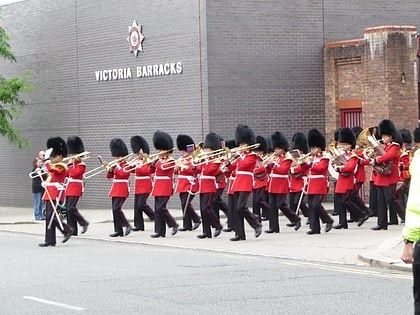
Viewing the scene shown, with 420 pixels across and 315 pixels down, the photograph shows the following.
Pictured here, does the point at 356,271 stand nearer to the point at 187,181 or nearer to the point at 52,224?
the point at 52,224

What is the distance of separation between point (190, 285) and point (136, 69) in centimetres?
1712

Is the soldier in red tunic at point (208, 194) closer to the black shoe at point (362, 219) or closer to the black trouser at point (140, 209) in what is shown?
the black trouser at point (140, 209)

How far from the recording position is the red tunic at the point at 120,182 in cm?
2228

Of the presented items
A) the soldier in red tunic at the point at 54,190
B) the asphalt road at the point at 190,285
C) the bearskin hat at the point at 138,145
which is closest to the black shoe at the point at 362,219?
the bearskin hat at the point at 138,145

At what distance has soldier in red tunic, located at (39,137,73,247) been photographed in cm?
2023

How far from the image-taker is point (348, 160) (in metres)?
22.3

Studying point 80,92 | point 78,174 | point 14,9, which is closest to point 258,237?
point 78,174

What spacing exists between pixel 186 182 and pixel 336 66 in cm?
873

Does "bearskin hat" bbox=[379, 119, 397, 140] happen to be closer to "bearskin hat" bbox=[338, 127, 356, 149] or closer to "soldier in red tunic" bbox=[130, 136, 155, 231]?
"bearskin hat" bbox=[338, 127, 356, 149]

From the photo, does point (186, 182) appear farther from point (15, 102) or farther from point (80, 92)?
point (15, 102)

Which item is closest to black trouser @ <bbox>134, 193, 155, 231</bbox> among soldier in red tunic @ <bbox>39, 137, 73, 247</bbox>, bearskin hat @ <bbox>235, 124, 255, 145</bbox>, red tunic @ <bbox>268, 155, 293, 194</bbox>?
soldier in red tunic @ <bbox>39, 137, 73, 247</bbox>

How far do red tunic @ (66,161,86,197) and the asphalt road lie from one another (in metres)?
3.18

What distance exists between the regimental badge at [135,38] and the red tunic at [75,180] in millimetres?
8919

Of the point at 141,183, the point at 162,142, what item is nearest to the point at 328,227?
the point at 162,142
